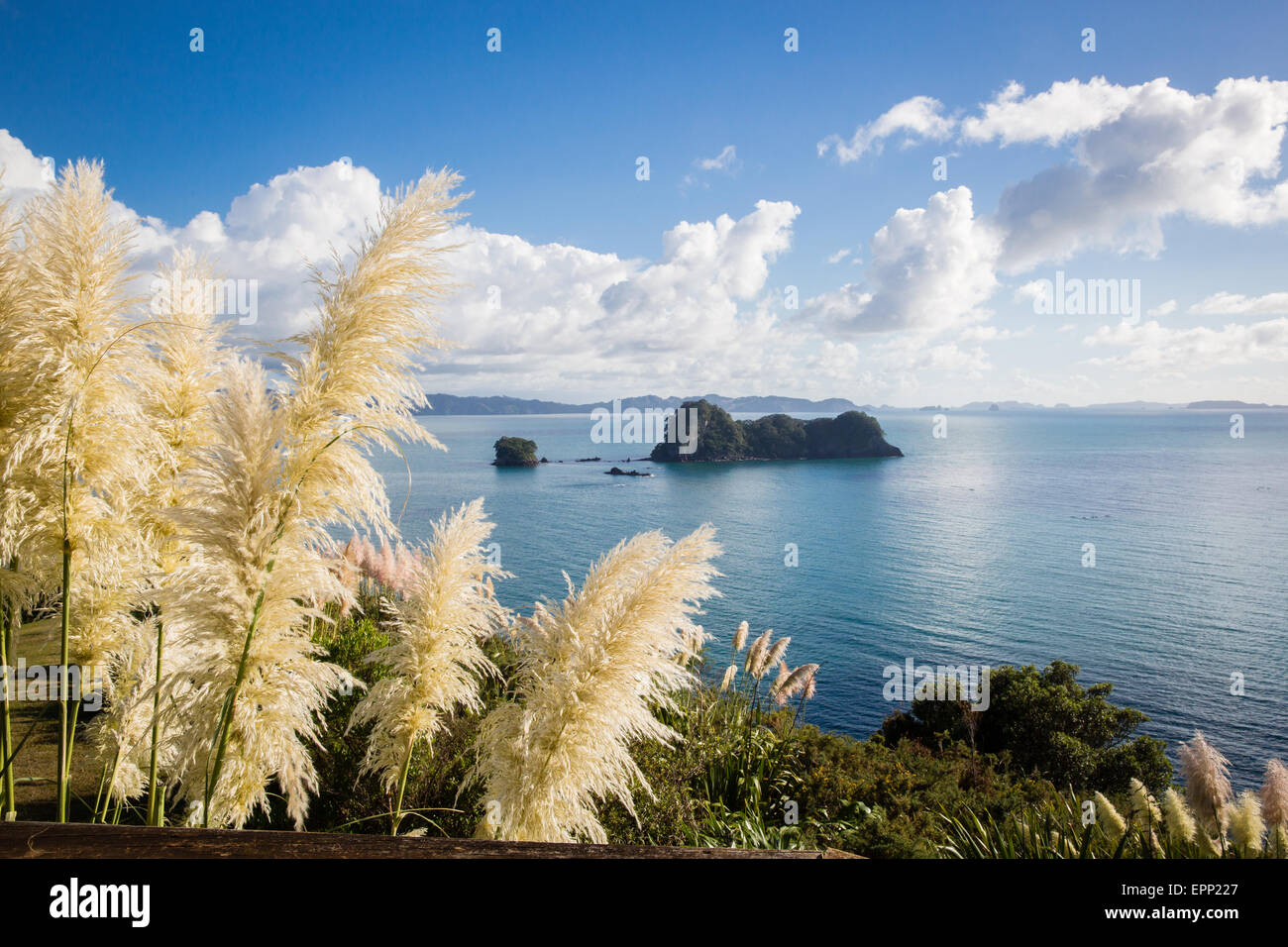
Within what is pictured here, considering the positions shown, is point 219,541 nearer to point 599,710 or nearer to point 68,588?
point 68,588

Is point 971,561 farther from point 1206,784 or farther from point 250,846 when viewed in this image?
point 250,846

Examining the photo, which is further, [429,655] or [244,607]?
[429,655]

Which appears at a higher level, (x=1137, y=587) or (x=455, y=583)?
(x=455, y=583)

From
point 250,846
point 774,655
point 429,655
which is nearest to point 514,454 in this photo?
point 774,655

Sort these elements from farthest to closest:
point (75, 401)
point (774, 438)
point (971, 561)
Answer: point (774, 438)
point (971, 561)
point (75, 401)

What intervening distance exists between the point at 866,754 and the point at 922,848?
489cm

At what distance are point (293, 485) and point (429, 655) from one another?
1453 mm

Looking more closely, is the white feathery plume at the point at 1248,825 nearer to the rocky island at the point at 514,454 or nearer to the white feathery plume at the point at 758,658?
the white feathery plume at the point at 758,658

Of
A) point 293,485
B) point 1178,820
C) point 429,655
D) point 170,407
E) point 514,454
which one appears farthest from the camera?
point 514,454

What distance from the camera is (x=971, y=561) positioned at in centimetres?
4991

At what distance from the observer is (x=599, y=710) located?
278 centimetres

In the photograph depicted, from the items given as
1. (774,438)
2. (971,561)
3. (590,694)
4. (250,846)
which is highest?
(774,438)
